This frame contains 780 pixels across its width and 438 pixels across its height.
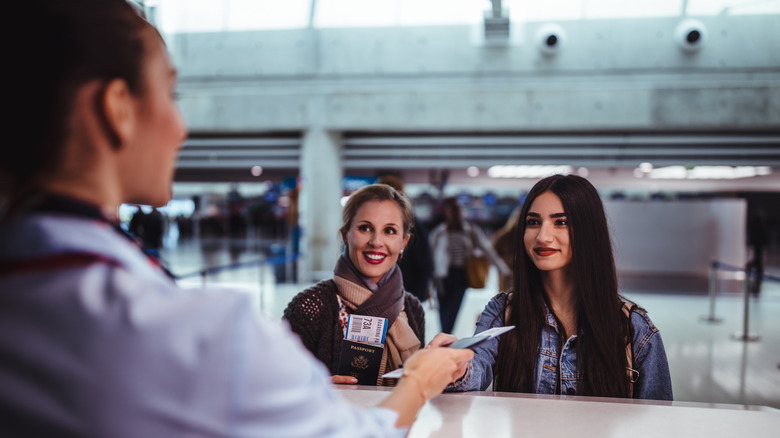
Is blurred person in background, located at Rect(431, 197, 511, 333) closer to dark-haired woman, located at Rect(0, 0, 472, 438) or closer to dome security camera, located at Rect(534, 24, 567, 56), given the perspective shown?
dark-haired woman, located at Rect(0, 0, 472, 438)

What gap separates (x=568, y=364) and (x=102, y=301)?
70.8 inches

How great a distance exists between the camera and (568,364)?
200 centimetres

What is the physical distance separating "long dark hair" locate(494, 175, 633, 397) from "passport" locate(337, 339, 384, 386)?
1.56 feet

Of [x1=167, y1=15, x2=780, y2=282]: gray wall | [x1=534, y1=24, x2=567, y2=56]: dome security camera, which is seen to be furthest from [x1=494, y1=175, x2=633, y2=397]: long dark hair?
[x1=534, y1=24, x2=567, y2=56]: dome security camera

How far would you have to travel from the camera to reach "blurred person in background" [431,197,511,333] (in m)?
6.52

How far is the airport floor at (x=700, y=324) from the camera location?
200 inches

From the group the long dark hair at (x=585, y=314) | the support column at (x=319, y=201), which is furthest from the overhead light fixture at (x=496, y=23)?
the long dark hair at (x=585, y=314)

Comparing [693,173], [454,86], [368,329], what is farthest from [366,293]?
[693,173]

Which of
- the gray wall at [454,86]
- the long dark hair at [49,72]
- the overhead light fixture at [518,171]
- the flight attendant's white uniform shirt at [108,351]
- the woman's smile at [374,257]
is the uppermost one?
the gray wall at [454,86]

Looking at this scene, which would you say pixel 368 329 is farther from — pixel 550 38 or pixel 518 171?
pixel 518 171

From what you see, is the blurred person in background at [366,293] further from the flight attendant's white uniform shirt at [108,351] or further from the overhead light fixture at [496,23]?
the overhead light fixture at [496,23]

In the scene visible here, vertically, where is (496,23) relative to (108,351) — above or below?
above

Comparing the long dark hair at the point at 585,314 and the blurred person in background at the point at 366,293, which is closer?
the long dark hair at the point at 585,314

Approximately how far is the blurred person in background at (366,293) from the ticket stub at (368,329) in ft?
0.09
